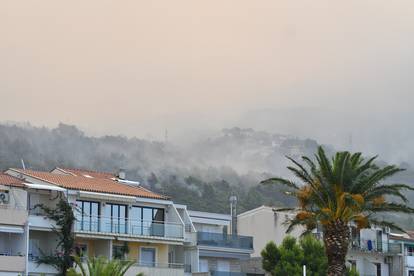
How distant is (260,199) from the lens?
6378 inches

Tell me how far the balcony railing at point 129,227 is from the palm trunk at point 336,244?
19930 mm

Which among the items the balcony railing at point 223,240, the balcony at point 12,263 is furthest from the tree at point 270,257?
the balcony at point 12,263

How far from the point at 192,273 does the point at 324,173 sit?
23083 millimetres

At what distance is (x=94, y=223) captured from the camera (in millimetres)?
69125

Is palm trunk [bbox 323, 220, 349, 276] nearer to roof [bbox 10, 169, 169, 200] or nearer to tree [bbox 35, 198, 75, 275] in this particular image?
tree [bbox 35, 198, 75, 275]

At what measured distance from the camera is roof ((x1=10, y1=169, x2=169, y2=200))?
6975 cm

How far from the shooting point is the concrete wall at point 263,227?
91250 millimetres

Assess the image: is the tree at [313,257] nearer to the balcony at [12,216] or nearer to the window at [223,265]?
the window at [223,265]

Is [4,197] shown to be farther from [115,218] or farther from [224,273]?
[224,273]

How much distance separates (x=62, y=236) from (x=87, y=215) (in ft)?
13.2

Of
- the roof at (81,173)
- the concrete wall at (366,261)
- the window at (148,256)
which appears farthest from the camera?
the concrete wall at (366,261)

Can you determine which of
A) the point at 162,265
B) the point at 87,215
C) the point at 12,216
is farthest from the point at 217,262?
the point at 12,216

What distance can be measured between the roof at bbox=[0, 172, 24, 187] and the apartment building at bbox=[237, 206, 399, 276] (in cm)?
2485

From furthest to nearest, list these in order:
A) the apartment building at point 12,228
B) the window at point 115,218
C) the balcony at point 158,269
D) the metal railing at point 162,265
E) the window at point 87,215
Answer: the metal railing at point 162,265, the window at point 115,218, the balcony at point 158,269, the window at point 87,215, the apartment building at point 12,228
